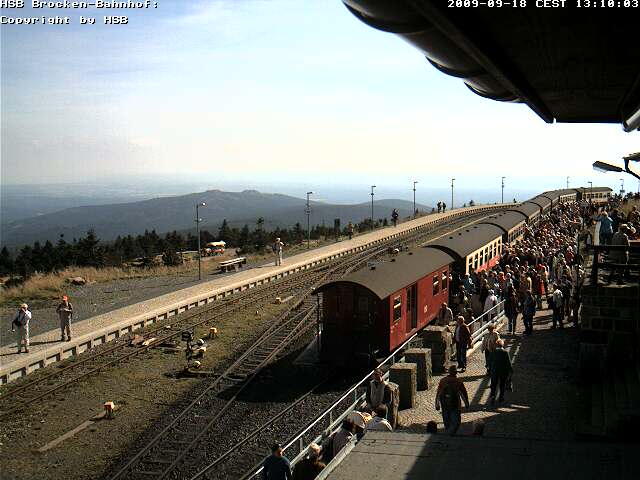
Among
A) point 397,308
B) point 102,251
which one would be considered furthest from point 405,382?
point 102,251

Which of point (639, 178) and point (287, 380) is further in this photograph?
point (287, 380)

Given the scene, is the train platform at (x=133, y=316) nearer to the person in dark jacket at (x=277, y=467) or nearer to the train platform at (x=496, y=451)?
Result: the person in dark jacket at (x=277, y=467)

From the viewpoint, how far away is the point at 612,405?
1144 cm

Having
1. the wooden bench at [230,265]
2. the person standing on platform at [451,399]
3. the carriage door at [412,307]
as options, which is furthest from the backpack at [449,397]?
the wooden bench at [230,265]

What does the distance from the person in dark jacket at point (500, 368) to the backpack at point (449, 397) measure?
2.10m

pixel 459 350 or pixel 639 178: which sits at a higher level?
pixel 639 178

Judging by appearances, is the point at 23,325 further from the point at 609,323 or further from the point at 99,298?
the point at 609,323

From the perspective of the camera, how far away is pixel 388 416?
480 inches

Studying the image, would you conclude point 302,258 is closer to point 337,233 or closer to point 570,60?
point 337,233

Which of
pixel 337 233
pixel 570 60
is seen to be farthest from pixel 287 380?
pixel 337 233

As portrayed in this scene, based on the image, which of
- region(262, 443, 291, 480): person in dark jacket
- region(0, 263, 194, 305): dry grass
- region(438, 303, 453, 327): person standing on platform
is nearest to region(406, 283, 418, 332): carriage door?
region(438, 303, 453, 327): person standing on platform

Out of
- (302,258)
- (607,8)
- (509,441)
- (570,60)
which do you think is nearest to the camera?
(607,8)

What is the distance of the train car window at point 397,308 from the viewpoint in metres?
18.8

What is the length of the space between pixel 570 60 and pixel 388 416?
8.36 meters
